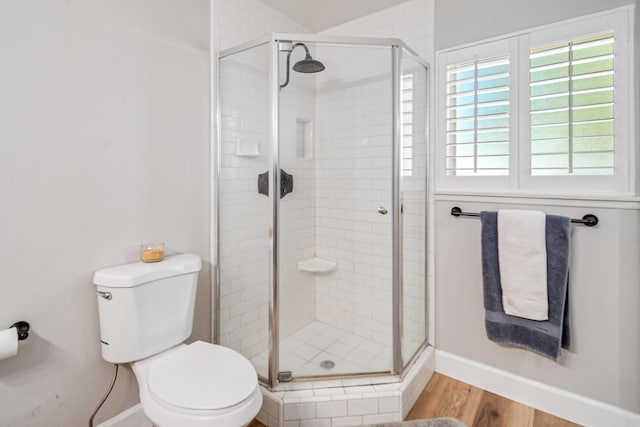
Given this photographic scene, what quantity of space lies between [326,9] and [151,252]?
1.94 metres

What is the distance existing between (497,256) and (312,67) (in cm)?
150

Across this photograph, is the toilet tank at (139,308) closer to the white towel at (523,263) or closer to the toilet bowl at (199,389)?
the toilet bowl at (199,389)

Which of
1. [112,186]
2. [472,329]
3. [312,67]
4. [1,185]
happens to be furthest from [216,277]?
[472,329]

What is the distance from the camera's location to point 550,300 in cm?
166

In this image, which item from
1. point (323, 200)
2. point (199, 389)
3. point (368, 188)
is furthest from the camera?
point (323, 200)

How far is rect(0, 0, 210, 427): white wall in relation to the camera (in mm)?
1221

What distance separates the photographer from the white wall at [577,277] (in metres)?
1.57

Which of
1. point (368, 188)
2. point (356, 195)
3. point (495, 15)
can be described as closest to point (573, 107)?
point (495, 15)

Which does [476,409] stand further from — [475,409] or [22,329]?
[22,329]

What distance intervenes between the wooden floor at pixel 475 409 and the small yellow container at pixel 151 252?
3.21ft

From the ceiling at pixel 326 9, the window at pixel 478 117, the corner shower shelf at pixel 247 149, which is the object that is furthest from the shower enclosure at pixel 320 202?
the ceiling at pixel 326 9

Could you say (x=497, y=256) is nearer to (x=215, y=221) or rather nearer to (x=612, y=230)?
(x=612, y=230)

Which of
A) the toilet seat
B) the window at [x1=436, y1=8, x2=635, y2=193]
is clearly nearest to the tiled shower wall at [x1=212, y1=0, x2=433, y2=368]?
the window at [x1=436, y1=8, x2=635, y2=193]

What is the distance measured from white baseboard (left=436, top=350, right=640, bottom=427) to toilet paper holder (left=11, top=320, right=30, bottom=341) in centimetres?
214
